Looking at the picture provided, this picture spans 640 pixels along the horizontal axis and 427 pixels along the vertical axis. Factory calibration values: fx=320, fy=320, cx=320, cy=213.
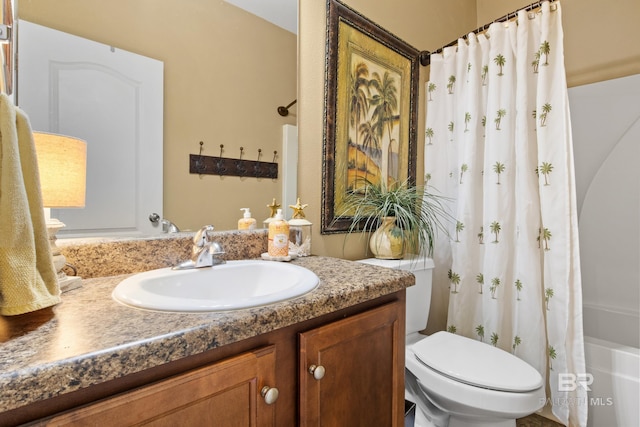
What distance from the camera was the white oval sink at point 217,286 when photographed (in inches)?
23.9

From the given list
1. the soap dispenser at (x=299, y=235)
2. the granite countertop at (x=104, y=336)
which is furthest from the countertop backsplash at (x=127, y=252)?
the soap dispenser at (x=299, y=235)

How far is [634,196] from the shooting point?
1742mm

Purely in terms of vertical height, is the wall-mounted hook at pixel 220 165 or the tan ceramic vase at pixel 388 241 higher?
the wall-mounted hook at pixel 220 165

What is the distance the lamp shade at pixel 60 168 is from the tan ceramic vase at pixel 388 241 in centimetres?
117

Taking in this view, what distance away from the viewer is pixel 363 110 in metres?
1.56

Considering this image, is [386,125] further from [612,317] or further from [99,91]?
[612,317]

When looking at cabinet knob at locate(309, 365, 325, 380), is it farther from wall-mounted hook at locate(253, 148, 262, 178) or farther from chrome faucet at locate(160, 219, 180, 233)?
wall-mounted hook at locate(253, 148, 262, 178)

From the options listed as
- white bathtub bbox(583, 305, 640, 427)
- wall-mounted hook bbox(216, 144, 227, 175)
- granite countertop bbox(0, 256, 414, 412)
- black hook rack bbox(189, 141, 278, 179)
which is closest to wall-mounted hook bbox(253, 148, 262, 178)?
black hook rack bbox(189, 141, 278, 179)

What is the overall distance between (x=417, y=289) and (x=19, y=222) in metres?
1.40

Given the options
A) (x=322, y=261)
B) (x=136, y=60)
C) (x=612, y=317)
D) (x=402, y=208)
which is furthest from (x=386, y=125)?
(x=612, y=317)

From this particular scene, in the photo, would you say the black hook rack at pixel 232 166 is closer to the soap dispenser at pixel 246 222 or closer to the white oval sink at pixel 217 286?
the soap dispenser at pixel 246 222

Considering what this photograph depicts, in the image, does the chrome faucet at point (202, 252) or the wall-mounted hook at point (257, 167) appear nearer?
the chrome faucet at point (202, 252)

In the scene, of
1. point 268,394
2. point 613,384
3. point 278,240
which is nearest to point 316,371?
point 268,394

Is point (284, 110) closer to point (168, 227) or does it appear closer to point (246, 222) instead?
point (246, 222)
